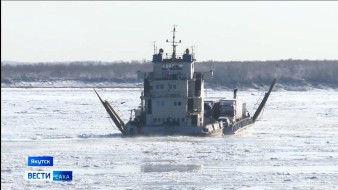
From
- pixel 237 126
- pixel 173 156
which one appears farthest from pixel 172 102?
pixel 173 156

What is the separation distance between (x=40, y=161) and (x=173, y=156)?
556cm

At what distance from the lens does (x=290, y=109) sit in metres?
70.3

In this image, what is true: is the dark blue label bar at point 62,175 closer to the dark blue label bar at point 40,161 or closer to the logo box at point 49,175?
the logo box at point 49,175

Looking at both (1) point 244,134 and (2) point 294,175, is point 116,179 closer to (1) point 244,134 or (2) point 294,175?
(2) point 294,175

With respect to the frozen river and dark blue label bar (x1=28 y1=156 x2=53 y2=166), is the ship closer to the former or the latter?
the frozen river

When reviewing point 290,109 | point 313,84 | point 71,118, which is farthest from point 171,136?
point 313,84

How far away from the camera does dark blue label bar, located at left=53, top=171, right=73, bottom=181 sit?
2531cm

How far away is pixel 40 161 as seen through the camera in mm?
29703

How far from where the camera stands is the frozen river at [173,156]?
82.8 feet

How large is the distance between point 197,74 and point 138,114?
3.86 m

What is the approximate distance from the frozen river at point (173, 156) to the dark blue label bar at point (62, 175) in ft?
0.85

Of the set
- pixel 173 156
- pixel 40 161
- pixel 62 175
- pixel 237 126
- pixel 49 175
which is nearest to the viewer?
pixel 49 175

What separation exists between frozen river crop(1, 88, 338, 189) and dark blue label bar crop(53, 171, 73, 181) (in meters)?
0.26

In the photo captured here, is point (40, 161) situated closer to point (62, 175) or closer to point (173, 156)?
point (62, 175)
